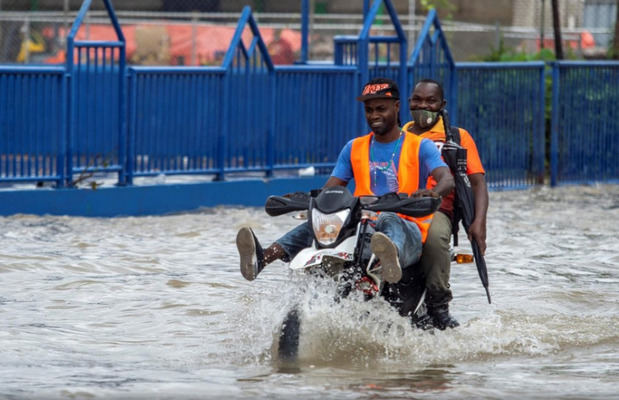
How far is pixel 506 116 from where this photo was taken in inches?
722

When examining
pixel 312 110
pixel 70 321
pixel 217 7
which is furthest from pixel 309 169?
pixel 217 7

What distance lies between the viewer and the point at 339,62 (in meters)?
17.5

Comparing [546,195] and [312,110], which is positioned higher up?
[312,110]

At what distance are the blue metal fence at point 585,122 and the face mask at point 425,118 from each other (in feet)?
35.9

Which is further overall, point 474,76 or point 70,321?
point 474,76

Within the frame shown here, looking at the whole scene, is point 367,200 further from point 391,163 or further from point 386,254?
point 391,163

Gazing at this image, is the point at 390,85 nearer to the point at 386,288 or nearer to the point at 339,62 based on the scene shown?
the point at 386,288

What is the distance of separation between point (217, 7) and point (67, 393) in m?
32.1

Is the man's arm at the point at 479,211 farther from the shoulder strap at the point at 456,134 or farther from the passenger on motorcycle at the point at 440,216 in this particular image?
the shoulder strap at the point at 456,134

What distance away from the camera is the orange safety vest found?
7.34 meters

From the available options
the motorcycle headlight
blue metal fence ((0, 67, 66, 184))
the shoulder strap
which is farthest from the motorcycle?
blue metal fence ((0, 67, 66, 184))

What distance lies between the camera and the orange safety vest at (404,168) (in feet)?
24.1

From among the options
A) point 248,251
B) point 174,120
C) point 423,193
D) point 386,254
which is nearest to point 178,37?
point 174,120

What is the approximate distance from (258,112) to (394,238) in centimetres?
940
